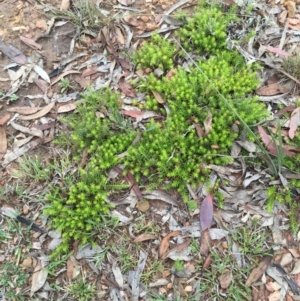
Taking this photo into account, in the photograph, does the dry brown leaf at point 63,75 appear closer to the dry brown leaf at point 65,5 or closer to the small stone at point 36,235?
the dry brown leaf at point 65,5

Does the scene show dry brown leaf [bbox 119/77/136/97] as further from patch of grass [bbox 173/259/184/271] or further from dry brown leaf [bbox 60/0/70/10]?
patch of grass [bbox 173/259/184/271]

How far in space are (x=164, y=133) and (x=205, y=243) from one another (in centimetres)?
80

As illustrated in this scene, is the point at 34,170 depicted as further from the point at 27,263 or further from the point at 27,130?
the point at 27,263

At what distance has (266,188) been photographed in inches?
119

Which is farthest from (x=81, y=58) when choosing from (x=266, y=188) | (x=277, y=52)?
(x=266, y=188)

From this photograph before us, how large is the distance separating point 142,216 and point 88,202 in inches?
15.2


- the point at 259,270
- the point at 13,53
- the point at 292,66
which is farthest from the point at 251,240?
the point at 13,53

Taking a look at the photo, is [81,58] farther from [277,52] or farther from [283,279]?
[283,279]

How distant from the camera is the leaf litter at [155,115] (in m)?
2.93

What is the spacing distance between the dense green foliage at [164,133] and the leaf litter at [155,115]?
0.25ft

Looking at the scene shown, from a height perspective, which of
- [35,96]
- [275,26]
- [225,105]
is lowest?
[35,96]

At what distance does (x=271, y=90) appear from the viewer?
3291 millimetres

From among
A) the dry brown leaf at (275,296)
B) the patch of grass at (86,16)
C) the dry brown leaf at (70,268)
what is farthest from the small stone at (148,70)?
the dry brown leaf at (275,296)

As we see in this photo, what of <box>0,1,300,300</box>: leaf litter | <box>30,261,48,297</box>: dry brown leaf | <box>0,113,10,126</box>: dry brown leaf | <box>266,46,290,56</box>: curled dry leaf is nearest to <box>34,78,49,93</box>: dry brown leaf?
<box>0,1,300,300</box>: leaf litter
